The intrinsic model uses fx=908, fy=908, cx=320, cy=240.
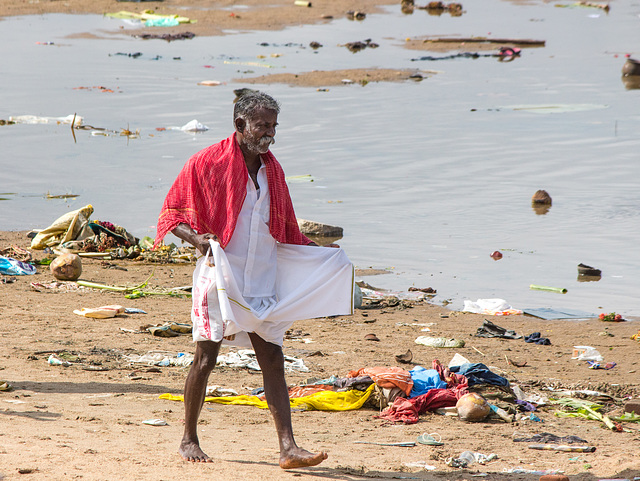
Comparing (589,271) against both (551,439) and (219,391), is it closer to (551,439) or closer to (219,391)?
(551,439)

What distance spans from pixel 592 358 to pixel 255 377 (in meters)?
2.85

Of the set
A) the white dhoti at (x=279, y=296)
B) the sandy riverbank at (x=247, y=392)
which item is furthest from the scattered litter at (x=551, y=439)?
the white dhoti at (x=279, y=296)

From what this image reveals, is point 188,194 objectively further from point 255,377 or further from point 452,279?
point 452,279

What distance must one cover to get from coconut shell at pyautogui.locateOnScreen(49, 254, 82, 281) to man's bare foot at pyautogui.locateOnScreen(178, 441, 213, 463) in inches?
209

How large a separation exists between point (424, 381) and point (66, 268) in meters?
4.72

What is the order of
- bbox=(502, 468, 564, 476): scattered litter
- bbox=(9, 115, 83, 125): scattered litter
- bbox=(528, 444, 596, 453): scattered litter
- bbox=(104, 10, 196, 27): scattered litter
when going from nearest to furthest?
bbox=(502, 468, 564, 476): scattered litter, bbox=(528, 444, 596, 453): scattered litter, bbox=(9, 115, 83, 125): scattered litter, bbox=(104, 10, 196, 27): scattered litter

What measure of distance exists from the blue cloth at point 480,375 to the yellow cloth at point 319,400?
730mm

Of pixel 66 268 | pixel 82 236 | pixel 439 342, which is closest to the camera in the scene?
pixel 439 342

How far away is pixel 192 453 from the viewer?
4.52m

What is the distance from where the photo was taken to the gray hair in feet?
14.8

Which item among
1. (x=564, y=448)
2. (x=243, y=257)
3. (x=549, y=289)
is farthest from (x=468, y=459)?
(x=549, y=289)

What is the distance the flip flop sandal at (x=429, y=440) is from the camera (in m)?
5.31

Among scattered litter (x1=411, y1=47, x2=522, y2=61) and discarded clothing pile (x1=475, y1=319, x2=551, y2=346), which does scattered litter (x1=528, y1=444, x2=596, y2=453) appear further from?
scattered litter (x1=411, y1=47, x2=522, y2=61)

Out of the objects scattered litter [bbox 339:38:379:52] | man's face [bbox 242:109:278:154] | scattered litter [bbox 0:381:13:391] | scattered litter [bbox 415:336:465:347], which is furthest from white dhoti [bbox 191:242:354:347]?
scattered litter [bbox 339:38:379:52]
